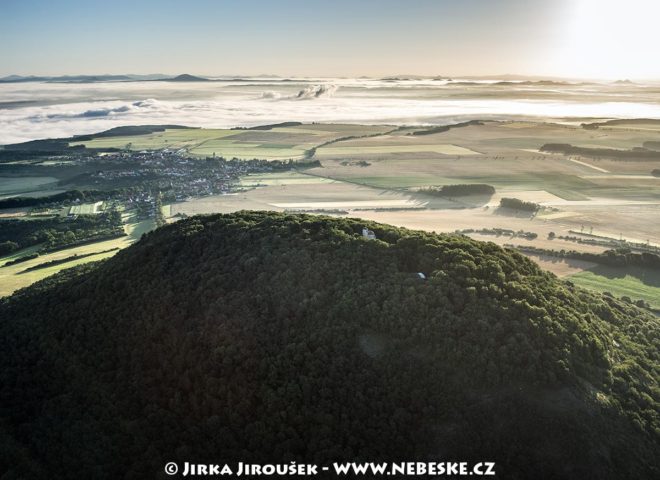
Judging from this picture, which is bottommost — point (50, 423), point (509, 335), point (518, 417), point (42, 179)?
point (42, 179)

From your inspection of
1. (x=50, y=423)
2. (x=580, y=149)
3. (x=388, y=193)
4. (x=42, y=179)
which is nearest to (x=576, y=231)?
(x=388, y=193)

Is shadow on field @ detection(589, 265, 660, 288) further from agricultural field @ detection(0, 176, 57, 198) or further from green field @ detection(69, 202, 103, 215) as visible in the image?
agricultural field @ detection(0, 176, 57, 198)

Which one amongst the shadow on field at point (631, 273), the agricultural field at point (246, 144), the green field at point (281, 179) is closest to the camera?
the shadow on field at point (631, 273)

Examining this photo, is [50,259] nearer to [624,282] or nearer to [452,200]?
[452,200]

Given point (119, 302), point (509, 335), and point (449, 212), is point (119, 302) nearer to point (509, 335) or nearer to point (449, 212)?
point (509, 335)

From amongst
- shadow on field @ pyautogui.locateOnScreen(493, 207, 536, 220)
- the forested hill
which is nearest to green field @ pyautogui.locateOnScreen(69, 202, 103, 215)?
the forested hill

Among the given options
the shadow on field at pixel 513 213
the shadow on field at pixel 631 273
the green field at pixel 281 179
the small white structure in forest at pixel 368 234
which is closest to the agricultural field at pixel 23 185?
the green field at pixel 281 179

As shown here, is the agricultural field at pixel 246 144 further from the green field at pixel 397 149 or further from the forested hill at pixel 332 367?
the forested hill at pixel 332 367
